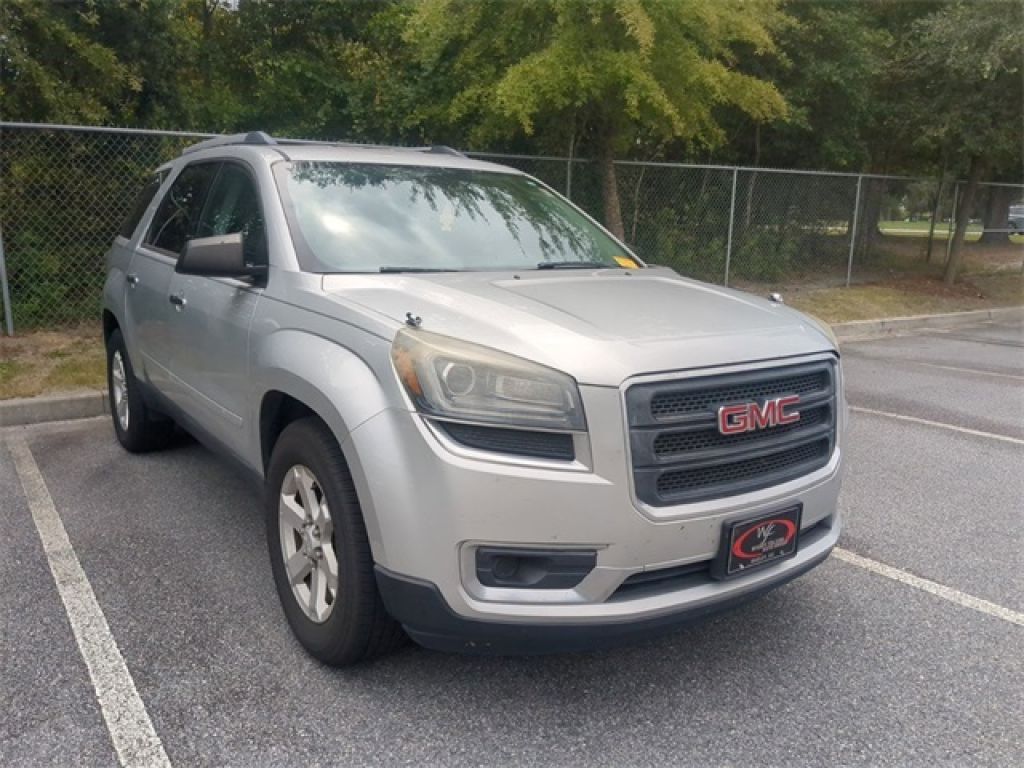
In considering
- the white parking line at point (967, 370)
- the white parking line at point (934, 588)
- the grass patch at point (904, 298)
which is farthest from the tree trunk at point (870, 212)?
the white parking line at point (934, 588)

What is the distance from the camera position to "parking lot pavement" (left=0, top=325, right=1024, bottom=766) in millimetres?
2461

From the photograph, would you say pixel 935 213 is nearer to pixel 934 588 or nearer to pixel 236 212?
pixel 934 588

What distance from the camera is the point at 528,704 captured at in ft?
8.76

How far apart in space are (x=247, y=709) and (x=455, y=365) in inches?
50.4

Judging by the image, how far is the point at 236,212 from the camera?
148 inches

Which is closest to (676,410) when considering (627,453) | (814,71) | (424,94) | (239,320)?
(627,453)

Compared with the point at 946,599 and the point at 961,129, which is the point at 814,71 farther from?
the point at 946,599

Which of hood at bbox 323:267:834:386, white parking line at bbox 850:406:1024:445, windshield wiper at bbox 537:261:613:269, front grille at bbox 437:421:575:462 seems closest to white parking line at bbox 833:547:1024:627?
hood at bbox 323:267:834:386

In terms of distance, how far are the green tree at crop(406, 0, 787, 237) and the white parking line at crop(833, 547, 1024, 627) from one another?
5684 mm

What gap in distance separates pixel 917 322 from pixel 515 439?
39.1ft

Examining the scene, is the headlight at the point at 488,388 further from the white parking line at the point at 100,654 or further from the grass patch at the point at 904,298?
the grass patch at the point at 904,298

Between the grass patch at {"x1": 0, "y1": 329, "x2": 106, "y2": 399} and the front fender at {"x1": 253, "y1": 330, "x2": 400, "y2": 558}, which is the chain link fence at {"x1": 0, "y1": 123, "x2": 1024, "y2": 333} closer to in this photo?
the grass patch at {"x1": 0, "y1": 329, "x2": 106, "y2": 399}

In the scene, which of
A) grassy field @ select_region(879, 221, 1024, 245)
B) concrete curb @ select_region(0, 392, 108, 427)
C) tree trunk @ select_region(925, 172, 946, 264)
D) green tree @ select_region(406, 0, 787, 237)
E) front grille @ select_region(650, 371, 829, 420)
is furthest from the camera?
grassy field @ select_region(879, 221, 1024, 245)

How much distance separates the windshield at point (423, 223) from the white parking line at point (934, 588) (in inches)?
68.1
